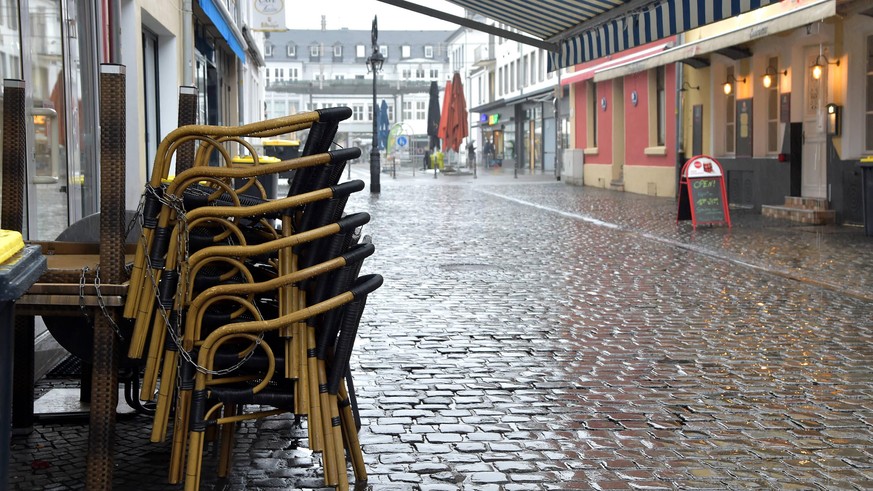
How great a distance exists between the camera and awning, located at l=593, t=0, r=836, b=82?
14.8 m

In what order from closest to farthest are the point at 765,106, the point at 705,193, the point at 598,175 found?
the point at 705,193
the point at 765,106
the point at 598,175

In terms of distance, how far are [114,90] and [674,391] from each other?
10.7 ft

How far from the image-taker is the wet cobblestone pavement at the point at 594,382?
430 cm

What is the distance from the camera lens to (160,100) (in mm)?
14688

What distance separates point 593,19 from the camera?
10906mm

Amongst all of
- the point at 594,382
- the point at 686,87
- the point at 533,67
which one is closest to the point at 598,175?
the point at 686,87

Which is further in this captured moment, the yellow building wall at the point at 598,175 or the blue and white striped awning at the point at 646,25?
the yellow building wall at the point at 598,175

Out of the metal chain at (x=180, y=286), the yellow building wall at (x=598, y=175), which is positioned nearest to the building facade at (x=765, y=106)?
the yellow building wall at (x=598, y=175)

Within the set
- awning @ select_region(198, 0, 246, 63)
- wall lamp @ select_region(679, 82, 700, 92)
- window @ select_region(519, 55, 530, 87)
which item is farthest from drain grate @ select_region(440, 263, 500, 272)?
window @ select_region(519, 55, 530, 87)

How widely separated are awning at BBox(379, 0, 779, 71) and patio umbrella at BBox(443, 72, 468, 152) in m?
30.0

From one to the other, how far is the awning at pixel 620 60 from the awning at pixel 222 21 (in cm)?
907

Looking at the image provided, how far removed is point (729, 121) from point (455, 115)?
22.7 metres

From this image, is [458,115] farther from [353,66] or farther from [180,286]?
[353,66]

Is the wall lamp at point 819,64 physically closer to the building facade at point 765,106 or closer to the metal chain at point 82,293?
the building facade at point 765,106
